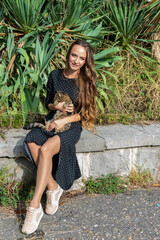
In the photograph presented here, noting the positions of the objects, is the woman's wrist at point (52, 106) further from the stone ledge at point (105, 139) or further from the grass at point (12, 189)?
the grass at point (12, 189)

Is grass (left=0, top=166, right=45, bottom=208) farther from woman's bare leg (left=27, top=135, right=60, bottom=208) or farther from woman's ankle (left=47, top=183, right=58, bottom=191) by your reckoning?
woman's bare leg (left=27, top=135, right=60, bottom=208)

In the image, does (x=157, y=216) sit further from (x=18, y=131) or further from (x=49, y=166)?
(x=18, y=131)

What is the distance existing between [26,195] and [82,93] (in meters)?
1.10

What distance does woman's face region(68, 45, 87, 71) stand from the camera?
9.27ft

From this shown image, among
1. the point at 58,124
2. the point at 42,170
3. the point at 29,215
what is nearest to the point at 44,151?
the point at 42,170

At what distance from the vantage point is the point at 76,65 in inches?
113

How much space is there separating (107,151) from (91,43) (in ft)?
5.06

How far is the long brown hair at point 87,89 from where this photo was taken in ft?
9.50

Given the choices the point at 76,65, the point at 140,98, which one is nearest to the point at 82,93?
the point at 76,65

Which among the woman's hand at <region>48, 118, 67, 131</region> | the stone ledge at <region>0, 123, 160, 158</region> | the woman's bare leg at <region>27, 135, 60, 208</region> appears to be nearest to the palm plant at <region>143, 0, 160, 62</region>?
the stone ledge at <region>0, 123, 160, 158</region>

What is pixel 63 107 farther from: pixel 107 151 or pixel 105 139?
pixel 107 151

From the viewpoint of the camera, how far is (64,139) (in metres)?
2.66

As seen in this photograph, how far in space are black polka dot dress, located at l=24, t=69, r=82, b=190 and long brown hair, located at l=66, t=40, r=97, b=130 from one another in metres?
0.06

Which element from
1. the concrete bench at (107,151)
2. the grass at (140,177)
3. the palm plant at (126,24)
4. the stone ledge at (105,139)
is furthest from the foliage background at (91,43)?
the grass at (140,177)
